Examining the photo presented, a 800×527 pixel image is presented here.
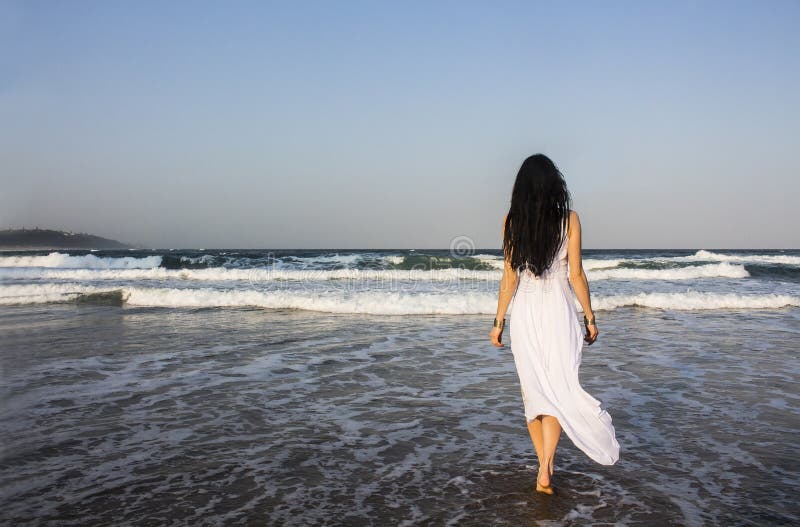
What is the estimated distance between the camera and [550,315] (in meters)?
3.63

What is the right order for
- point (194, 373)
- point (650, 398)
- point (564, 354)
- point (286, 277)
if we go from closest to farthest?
point (564, 354), point (650, 398), point (194, 373), point (286, 277)

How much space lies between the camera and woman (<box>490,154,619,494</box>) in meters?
3.57

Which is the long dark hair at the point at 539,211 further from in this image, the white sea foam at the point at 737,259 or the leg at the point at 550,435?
the white sea foam at the point at 737,259

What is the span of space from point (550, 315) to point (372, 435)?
2004mm

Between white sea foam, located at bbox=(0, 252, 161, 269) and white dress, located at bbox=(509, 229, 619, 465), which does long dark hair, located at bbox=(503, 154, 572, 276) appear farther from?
white sea foam, located at bbox=(0, 252, 161, 269)

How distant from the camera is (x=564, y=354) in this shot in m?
3.60

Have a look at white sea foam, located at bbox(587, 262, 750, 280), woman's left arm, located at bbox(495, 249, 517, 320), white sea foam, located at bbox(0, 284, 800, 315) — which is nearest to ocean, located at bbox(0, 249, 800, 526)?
woman's left arm, located at bbox(495, 249, 517, 320)

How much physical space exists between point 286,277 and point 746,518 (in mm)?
24491

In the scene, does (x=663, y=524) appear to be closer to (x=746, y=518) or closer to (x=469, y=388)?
(x=746, y=518)

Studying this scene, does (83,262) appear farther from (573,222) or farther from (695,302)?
(573,222)

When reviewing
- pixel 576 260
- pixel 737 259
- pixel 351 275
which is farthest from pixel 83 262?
pixel 737 259

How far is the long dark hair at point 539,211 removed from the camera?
356cm

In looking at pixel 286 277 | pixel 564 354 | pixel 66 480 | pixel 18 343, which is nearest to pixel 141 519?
pixel 66 480

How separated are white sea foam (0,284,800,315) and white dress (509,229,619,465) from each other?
9700mm
